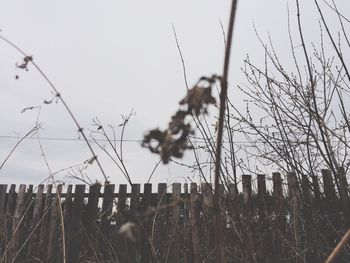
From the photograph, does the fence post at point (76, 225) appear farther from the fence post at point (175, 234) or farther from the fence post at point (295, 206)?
the fence post at point (295, 206)

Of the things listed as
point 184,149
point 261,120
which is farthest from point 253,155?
point 184,149

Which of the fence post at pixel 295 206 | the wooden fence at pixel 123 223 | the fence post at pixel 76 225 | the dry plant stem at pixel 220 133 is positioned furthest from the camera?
the fence post at pixel 76 225

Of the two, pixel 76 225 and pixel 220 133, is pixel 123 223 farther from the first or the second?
pixel 220 133

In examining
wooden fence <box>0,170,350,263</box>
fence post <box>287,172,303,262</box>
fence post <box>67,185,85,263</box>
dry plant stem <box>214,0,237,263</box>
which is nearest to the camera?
dry plant stem <box>214,0,237,263</box>

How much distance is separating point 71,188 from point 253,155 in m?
4.28

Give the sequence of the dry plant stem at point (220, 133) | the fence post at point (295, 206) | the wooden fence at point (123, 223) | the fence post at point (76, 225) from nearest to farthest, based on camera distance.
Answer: the dry plant stem at point (220, 133)
the fence post at point (295, 206)
the wooden fence at point (123, 223)
the fence post at point (76, 225)

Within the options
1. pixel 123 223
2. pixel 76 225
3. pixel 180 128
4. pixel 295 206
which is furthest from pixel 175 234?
pixel 180 128

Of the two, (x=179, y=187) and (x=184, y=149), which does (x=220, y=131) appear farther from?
(x=179, y=187)

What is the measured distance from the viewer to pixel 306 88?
245 cm

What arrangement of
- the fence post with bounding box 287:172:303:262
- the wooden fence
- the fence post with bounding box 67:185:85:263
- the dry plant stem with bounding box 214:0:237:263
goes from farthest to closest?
the fence post with bounding box 67:185:85:263
the wooden fence
the fence post with bounding box 287:172:303:262
the dry plant stem with bounding box 214:0:237:263

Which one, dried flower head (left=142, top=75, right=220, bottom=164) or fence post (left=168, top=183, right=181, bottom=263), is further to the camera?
fence post (left=168, top=183, right=181, bottom=263)

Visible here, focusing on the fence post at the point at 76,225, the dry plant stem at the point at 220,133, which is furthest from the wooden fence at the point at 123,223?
the dry plant stem at the point at 220,133

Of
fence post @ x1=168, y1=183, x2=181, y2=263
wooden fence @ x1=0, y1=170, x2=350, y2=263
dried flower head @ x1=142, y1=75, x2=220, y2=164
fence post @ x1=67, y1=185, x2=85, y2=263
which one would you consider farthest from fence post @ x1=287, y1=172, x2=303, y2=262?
fence post @ x1=67, y1=185, x2=85, y2=263

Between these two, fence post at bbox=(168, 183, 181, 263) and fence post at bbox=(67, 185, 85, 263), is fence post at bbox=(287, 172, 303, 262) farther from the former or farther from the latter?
fence post at bbox=(67, 185, 85, 263)
